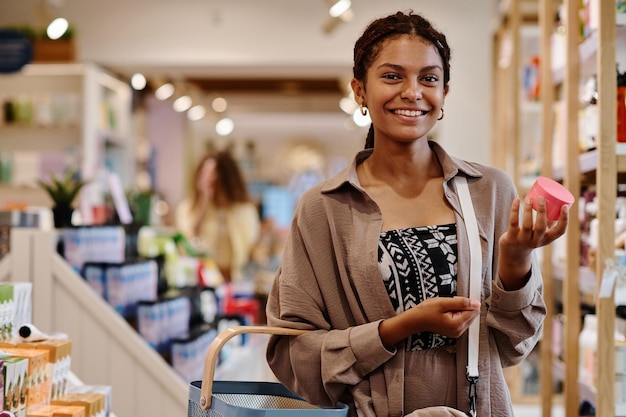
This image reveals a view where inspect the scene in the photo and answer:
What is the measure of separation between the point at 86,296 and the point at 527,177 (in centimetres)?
298

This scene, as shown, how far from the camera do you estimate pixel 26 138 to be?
778 cm

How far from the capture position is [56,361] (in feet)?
8.04

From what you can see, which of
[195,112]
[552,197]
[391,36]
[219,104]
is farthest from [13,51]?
[219,104]

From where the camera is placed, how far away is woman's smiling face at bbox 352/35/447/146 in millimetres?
1776

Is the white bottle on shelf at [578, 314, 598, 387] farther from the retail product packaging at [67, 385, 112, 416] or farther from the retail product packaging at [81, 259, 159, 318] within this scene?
the retail product packaging at [81, 259, 159, 318]

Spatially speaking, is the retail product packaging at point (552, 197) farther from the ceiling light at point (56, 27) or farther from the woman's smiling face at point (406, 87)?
the ceiling light at point (56, 27)

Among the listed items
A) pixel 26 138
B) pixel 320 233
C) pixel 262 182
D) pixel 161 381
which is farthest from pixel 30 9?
pixel 262 182

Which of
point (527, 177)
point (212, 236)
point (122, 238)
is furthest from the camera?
point (212, 236)

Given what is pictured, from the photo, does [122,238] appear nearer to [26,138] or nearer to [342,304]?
[342,304]

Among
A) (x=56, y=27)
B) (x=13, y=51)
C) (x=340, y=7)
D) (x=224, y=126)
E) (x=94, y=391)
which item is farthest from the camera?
(x=224, y=126)

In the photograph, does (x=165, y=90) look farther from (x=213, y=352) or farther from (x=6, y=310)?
(x=213, y=352)

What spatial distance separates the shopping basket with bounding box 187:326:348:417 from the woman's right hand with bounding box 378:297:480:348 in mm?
181

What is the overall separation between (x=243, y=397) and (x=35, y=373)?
2.39 ft

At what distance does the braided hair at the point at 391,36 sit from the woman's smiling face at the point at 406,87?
0.02 metres
